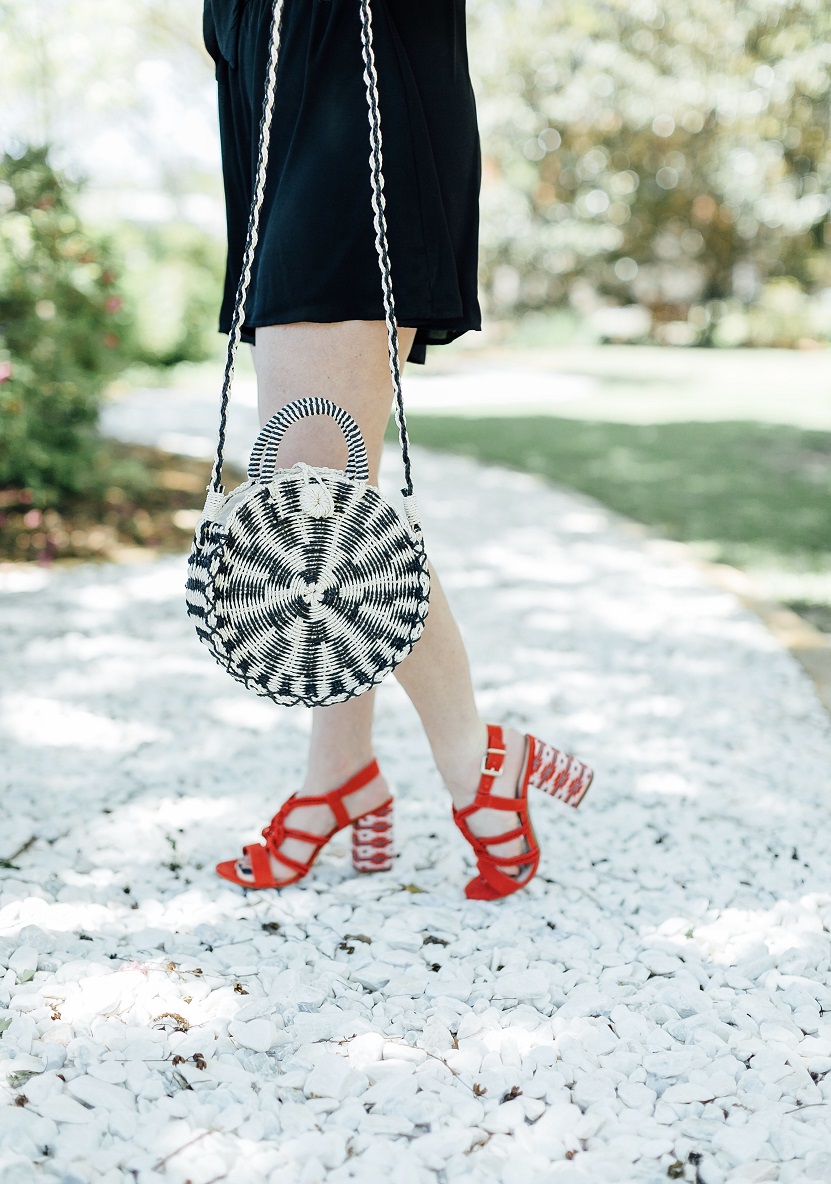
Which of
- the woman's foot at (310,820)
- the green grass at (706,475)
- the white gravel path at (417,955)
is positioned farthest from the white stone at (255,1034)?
the green grass at (706,475)

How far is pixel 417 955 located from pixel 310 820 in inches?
12.0

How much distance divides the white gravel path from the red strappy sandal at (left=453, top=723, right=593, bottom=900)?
0.05 metres

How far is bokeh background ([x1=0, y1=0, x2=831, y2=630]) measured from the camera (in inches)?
179

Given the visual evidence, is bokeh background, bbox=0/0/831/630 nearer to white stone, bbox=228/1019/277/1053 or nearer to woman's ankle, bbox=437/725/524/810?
woman's ankle, bbox=437/725/524/810

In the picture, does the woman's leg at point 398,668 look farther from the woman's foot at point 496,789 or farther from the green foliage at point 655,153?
the green foliage at point 655,153

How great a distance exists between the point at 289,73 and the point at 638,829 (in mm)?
1468

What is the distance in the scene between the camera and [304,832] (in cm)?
184

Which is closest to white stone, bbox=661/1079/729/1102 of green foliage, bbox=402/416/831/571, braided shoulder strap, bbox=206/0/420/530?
braided shoulder strap, bbox=206/0/420/530

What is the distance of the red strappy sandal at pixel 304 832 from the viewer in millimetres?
1832

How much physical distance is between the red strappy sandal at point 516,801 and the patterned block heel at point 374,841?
15cm

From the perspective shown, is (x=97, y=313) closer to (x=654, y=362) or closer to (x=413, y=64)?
(x=413, y=64)

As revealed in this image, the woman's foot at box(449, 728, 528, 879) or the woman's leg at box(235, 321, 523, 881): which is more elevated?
the woman's leg at box(235, 321, 523, 881)

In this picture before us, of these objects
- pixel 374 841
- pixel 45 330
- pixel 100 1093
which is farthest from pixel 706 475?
pixel 100 1093

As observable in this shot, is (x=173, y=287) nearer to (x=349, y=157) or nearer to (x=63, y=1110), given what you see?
(x=349, y=157)
